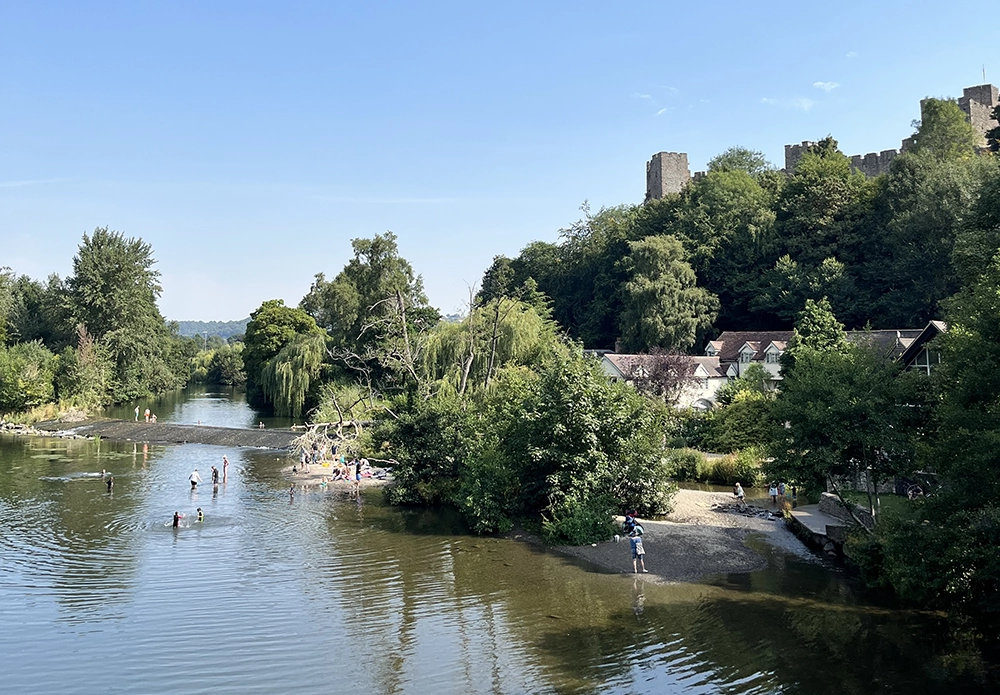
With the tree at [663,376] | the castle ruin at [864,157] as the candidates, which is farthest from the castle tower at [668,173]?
the tree at [663,376]

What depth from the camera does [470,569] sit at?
21.1 meters

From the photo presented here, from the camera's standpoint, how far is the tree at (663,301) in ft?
200

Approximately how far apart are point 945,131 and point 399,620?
6538 centimetres

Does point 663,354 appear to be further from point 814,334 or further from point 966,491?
point 966,491

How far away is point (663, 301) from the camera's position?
60844mm

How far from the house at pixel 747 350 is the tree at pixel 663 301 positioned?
2.79 meters

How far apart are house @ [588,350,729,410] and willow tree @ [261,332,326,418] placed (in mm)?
23130

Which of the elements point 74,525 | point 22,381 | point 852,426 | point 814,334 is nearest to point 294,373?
point 22,381

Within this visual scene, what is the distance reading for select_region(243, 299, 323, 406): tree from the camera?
74500 mm

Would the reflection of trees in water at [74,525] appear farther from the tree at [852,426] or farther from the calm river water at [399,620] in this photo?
the tree at [852,426]

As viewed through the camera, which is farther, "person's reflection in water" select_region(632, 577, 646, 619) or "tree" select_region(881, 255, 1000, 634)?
"person's reflection in water" select_region(632, 577, 646, 619)

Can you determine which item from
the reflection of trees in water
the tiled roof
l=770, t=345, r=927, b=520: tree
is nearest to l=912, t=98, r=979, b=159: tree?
the tiled roof

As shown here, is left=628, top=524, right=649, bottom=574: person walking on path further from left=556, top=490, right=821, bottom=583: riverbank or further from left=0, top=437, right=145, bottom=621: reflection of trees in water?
left=0, top=437, right=145, bottom=621: reflection of trees in water

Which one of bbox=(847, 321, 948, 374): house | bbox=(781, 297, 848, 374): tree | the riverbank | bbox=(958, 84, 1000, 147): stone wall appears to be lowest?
the riverbank
